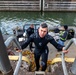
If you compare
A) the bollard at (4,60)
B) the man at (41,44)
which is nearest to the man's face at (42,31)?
the man at (41,44)

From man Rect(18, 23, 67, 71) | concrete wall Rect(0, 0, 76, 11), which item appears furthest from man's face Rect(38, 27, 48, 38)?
concrete wall Rect(0, 0, 76, 11)

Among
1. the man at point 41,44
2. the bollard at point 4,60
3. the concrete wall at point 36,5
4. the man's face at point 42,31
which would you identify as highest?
the bollard at point 4,60

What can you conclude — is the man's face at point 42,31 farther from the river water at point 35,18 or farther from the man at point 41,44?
the river water at point 35,18

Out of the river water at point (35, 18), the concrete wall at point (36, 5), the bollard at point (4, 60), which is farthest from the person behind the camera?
the concrete wall at point (36, 5)

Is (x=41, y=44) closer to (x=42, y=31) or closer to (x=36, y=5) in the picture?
(x=42, y=31)

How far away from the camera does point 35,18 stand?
79.5ft

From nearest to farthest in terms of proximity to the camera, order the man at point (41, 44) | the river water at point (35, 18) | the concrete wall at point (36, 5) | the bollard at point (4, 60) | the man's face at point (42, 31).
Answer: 1. the bollard at point (4, 60)
2. the man's face at point (42, 31)
3. the man at point (41, 44)
4. the river water at point (35, 18)
5. the concrete wall at point (36, 5)

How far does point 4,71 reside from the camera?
1.86 metres

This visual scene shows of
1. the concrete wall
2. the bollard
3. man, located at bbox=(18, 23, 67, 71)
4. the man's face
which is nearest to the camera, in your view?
the bollard

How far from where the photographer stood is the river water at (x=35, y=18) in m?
22.9

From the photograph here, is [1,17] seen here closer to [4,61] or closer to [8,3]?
[8,3]

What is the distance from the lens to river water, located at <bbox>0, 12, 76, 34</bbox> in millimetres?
22872

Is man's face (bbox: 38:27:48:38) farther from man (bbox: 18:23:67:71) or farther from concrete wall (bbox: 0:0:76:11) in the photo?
concrete wall (bbox: 0:0:76:11)

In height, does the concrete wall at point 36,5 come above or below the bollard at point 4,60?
below
